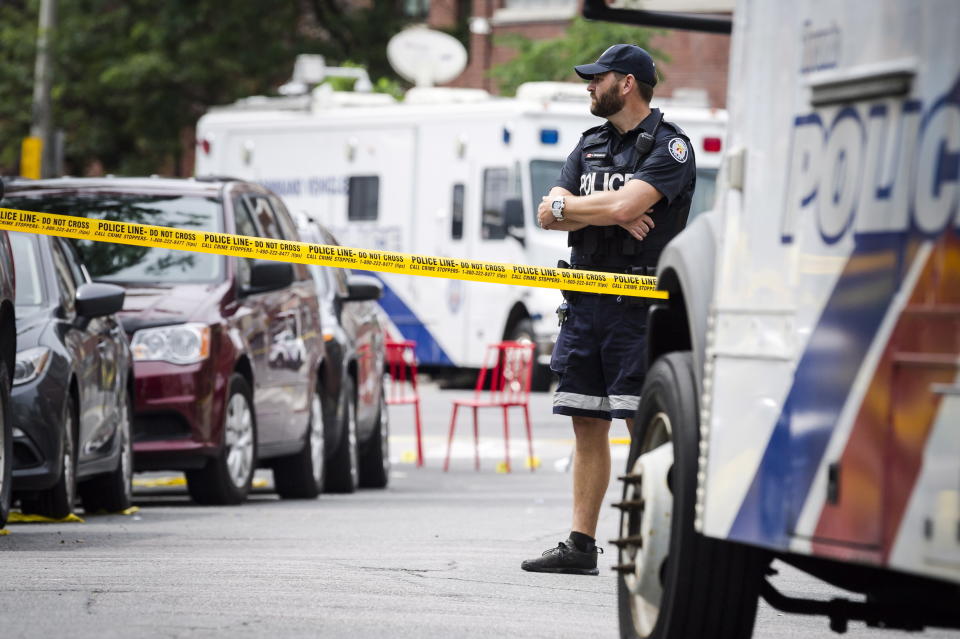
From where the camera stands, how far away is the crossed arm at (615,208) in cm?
820

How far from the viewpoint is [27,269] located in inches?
423

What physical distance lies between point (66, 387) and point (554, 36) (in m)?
27.4

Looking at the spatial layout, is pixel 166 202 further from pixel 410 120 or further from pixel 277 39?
pixel 277 39

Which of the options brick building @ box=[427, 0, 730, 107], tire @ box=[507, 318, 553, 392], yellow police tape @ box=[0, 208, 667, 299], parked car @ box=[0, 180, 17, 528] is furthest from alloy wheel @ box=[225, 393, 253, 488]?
brick building @ box=[427, 0, 730, 107]

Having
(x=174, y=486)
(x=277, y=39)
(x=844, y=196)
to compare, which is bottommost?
(x=174, y=486)

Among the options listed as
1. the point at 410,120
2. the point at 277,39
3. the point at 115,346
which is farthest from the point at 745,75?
the point at 277,39

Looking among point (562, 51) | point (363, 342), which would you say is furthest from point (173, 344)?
point (562, 51)

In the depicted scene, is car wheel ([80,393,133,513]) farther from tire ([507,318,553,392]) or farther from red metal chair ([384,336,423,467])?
tire ([507,318,553,392])

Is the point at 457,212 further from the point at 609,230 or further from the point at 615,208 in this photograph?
the point at 615,208

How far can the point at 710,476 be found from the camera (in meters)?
5.31

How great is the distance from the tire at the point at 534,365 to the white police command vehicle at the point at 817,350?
1815 cm

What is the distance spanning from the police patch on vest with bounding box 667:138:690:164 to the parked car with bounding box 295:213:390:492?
6.08m

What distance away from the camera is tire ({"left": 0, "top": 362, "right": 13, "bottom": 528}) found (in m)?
9.11

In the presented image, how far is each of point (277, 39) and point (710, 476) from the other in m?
36.2
